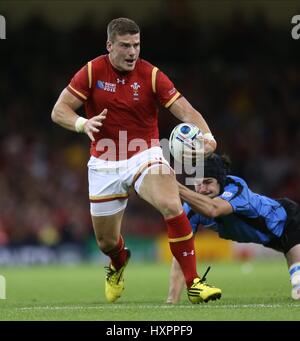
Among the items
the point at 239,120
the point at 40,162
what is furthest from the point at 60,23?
the point at 239,120

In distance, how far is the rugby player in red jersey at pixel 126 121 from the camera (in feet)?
24.5

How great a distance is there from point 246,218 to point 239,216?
7cm

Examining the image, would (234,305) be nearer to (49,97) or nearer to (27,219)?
(27,219)

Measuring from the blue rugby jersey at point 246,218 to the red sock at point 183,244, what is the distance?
23.8 inches

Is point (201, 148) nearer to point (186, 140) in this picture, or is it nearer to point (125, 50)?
point (186, 140)

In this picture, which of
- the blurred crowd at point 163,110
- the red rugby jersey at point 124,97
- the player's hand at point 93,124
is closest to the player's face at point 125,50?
the red rugby jersey at point 124,97

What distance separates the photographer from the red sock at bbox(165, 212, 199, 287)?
738 centimetres

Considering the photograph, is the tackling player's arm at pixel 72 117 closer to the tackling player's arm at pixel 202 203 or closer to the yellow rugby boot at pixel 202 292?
the tackling player's arm at pixel 202 203

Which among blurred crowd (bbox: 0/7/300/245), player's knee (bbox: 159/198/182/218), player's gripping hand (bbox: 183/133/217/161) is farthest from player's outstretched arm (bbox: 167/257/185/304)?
blurred crowd (bbox: 0/7/300/245)

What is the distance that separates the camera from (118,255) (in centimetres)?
877

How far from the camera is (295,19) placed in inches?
766

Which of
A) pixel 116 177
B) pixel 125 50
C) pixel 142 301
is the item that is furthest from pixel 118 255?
pixel 125 50

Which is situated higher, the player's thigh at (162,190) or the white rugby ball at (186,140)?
the white rugby ball at (186,140)
